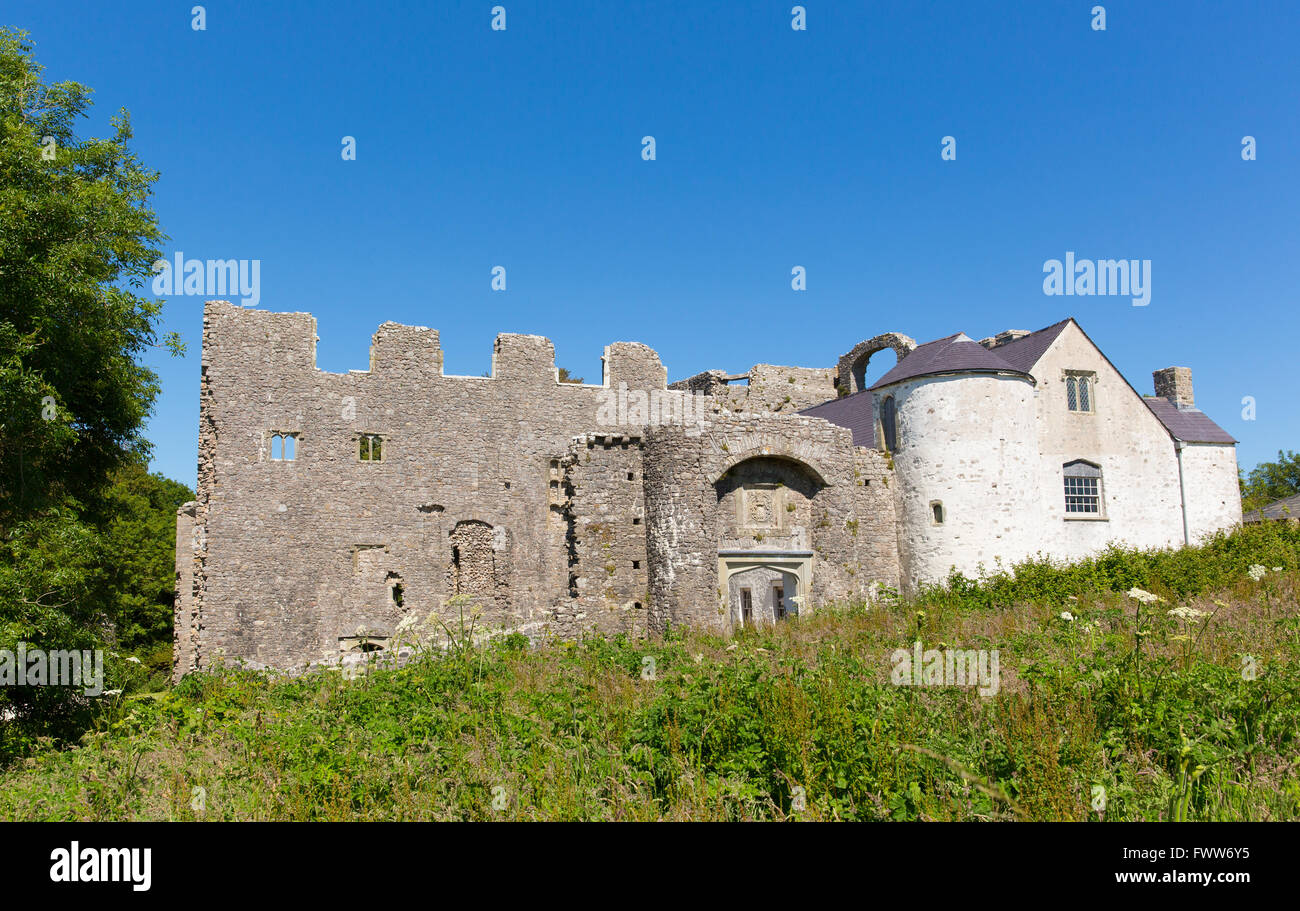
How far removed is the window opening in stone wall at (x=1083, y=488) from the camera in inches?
956

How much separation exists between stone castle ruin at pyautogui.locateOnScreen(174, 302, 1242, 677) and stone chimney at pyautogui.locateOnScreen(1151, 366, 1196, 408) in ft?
0.29

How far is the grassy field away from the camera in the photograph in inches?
229

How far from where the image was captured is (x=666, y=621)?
19000 mm

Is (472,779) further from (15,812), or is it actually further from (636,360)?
(636,360)

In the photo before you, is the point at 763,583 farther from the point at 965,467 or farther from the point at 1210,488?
the point at 1210,488

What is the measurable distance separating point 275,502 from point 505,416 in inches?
287

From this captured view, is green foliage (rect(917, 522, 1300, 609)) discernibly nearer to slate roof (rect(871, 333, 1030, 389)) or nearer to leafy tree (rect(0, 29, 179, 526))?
slate roof (rect(871, 333, 1030, 389))

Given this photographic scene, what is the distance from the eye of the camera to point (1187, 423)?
27.4m

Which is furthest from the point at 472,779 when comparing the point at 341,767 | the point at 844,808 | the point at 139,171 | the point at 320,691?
the point at 139,171

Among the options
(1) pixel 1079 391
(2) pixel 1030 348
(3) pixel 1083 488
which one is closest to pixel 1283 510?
(3) pixel 1083 488

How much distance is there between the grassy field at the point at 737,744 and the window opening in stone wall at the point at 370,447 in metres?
14.5

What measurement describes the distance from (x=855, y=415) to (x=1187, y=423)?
1129 cm

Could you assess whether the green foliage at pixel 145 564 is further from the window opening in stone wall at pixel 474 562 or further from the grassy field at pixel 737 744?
the grassy field at pixel 737 744

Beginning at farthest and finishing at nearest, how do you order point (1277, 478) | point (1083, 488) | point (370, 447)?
point (1277, 478), point (370, 447), point (1083, 488)
